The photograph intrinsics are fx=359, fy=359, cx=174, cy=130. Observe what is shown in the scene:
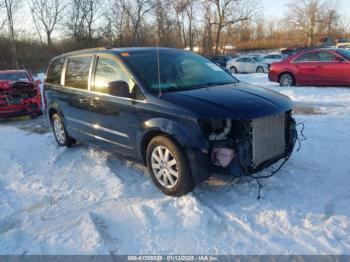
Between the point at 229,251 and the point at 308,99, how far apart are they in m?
8.34

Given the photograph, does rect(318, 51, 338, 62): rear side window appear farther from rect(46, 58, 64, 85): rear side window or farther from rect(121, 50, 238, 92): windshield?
rect(46, 58, 64, 85): rear side window

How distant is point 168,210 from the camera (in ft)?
13.3

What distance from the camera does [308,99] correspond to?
416 inches

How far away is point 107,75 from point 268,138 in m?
2.44

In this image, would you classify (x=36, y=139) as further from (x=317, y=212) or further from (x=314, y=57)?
(x=314, y=57)

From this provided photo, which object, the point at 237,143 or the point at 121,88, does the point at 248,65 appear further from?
the point at 237,143

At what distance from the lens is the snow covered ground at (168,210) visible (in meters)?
3.39

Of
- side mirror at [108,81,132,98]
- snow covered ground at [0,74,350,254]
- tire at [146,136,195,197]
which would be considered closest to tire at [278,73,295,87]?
snow covered ground at [0,74,350,254]

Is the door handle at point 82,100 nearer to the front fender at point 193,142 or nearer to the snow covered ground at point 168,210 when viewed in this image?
the snow covered ground at point 168,210

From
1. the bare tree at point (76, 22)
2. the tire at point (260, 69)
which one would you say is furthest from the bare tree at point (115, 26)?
the tire at point (260, 69)

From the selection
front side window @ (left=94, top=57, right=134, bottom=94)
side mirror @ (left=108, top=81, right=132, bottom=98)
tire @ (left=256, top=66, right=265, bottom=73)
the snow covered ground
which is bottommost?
the snow covered ground

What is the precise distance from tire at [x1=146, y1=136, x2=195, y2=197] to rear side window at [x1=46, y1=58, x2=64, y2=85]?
3053 millimetres

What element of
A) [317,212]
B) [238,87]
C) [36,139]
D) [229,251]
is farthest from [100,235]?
[36,139]

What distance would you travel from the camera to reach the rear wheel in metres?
13.5
